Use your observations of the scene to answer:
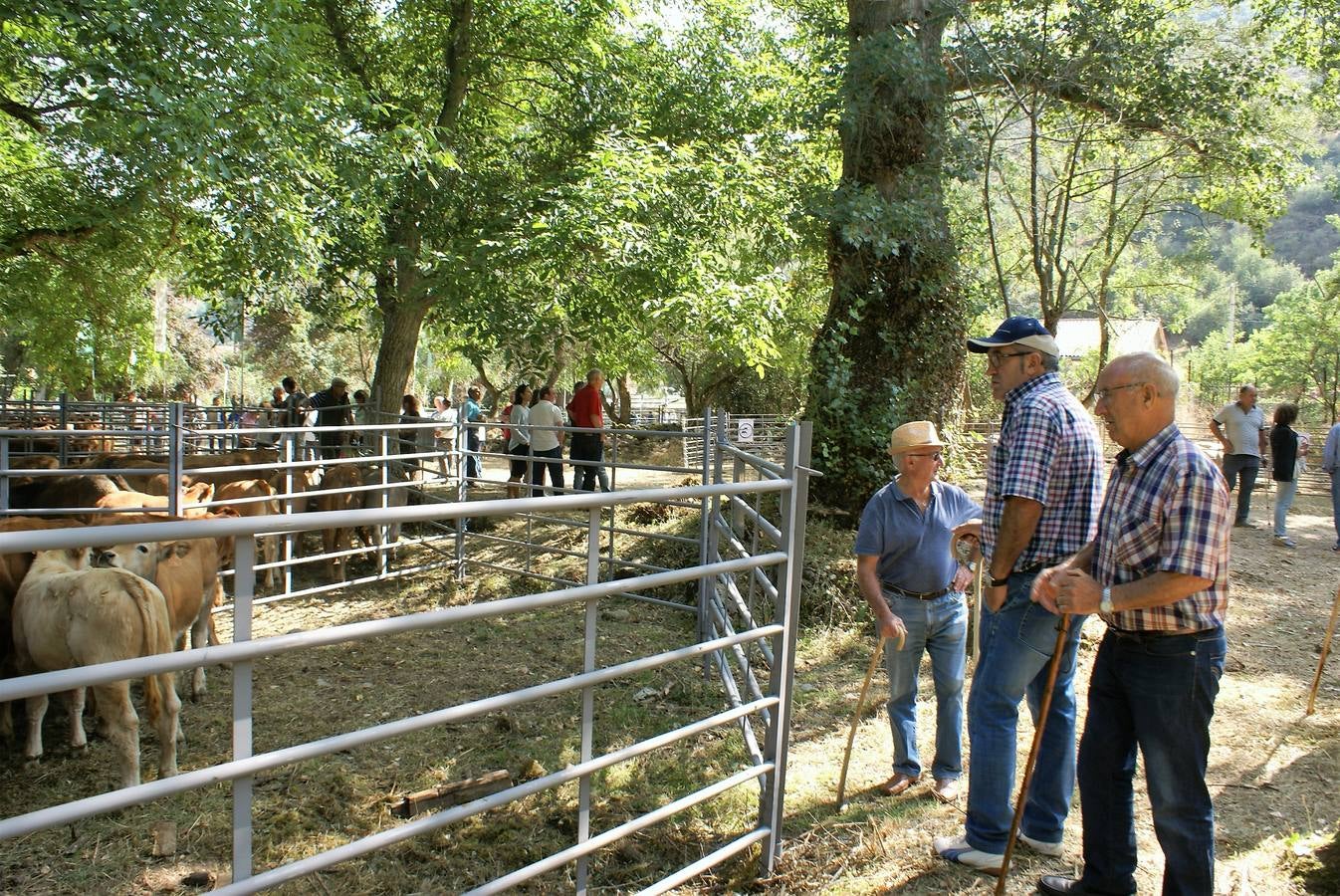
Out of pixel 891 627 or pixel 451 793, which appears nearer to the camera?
pixel 891 627

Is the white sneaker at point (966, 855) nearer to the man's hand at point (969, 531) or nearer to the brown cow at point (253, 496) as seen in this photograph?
the man's hand at point (969, 531)

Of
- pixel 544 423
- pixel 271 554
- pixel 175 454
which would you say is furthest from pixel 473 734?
pixel 544 423

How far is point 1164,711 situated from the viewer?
2770 millimetres

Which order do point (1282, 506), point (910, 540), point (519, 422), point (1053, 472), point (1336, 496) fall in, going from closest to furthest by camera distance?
Result: point (1053, 472) → point (910, 540) → point (1336, 496) → point (1282, 506) → point (519, 422)

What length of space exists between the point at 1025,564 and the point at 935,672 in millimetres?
1071

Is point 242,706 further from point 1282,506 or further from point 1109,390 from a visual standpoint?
point 1282,506

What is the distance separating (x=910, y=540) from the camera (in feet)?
13.2

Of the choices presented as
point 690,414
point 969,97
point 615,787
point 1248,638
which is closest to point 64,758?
point 615,787

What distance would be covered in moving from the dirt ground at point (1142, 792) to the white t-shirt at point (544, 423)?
19.4 ft

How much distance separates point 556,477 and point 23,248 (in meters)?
7.49

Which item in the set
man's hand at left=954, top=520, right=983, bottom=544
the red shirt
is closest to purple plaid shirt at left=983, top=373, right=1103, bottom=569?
man's hand at left=954, top=520, right=983, bottom=544

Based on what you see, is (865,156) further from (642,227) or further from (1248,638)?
(1248,638)

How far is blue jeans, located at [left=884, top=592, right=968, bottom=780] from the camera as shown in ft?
13.4

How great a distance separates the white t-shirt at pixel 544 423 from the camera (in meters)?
12.0
